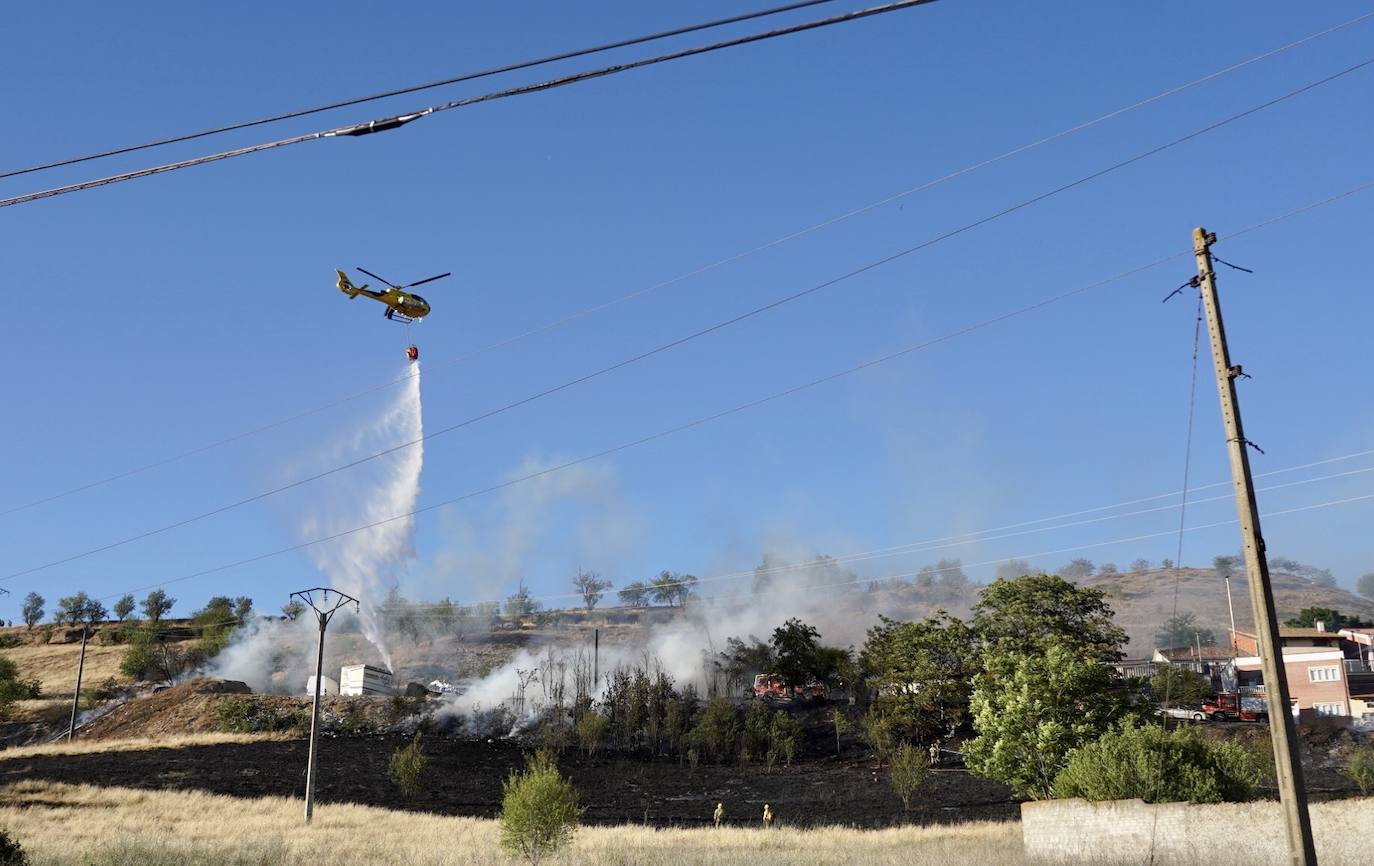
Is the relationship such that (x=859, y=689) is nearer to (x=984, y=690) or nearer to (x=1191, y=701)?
(x=1191, y=701)

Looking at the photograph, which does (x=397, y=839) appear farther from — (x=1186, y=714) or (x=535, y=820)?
(x=1186, y=714)

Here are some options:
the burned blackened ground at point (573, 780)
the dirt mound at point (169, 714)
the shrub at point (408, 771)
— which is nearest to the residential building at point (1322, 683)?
the burned blackened ground at point (573, 780)

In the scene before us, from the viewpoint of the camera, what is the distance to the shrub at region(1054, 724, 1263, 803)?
2919 cm

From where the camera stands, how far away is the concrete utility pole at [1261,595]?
17219 mm

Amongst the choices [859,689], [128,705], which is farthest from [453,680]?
[859,689]

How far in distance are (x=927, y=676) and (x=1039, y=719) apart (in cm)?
3329

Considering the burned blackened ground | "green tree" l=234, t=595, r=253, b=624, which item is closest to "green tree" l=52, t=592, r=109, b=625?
"green tree" l=234, t=595, r=253, b=624

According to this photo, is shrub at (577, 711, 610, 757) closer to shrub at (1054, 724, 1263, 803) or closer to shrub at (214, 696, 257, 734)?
shrub at (214, 696, 257, 734)

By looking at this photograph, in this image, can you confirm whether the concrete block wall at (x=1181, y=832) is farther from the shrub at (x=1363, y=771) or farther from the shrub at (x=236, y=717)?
the shrub at (x=236, y=717)

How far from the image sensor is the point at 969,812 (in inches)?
2020

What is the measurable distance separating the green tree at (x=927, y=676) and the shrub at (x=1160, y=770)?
141 feet

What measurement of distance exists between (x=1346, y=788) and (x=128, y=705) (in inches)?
3605

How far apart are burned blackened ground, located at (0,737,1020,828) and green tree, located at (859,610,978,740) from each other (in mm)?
5030

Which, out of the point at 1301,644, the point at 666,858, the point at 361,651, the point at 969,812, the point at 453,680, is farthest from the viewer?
the point at 361,651
